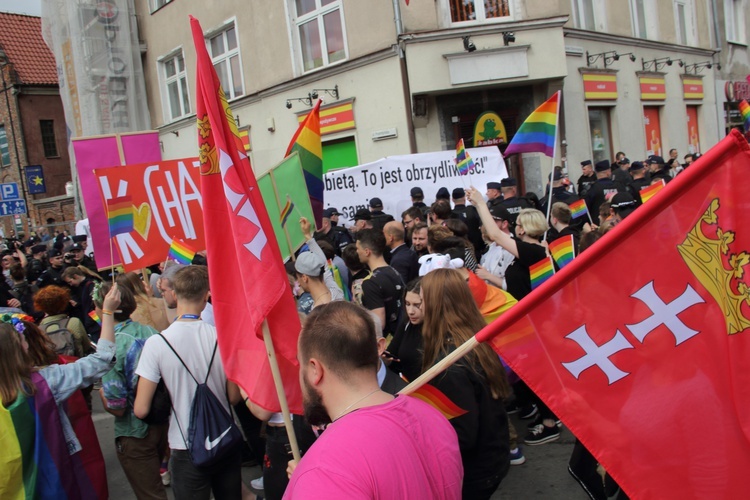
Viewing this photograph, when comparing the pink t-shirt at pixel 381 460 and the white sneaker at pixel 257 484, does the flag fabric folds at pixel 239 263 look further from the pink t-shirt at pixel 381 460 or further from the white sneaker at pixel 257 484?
the white sneaker at pixel 257 484

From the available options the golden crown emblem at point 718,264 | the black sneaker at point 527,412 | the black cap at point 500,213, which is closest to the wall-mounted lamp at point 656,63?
the black cap at point 500,213

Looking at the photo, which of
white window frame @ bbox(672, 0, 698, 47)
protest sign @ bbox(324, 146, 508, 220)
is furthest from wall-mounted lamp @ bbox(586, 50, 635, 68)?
protest sign @ bbox(324, 146, 508, 220)

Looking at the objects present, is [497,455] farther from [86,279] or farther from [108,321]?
[86,279]

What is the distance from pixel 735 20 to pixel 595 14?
10.8 m

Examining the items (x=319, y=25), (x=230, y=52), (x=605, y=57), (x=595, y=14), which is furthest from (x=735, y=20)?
(x=230, y=52)

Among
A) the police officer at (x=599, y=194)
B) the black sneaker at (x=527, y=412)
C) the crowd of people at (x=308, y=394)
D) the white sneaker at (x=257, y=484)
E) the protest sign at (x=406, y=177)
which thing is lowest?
the white sneaker at (x=257, y=484)

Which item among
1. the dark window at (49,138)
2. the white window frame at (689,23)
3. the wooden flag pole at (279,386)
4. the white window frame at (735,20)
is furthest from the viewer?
the dark window at (49,138)

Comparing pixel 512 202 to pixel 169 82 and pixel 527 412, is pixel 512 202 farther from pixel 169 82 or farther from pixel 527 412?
pixel 169 82

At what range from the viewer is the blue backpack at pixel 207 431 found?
3.21m

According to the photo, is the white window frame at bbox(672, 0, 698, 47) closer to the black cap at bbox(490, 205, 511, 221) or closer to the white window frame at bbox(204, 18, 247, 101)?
the white window frame at bbox(204, 18, 247, 101)

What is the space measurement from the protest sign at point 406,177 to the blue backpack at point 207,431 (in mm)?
7195

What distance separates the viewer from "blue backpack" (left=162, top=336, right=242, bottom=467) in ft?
10.5

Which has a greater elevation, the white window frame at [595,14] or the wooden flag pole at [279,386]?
the white window frame at [595,14]

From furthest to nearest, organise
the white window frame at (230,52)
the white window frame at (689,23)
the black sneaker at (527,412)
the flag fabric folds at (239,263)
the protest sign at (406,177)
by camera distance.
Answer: the white window frame at (689,23) < the white window frame at (230,52) < the protest sign at (406,177) < the black sneaker at (527,412) < the flag fabric folds at (239,263)
